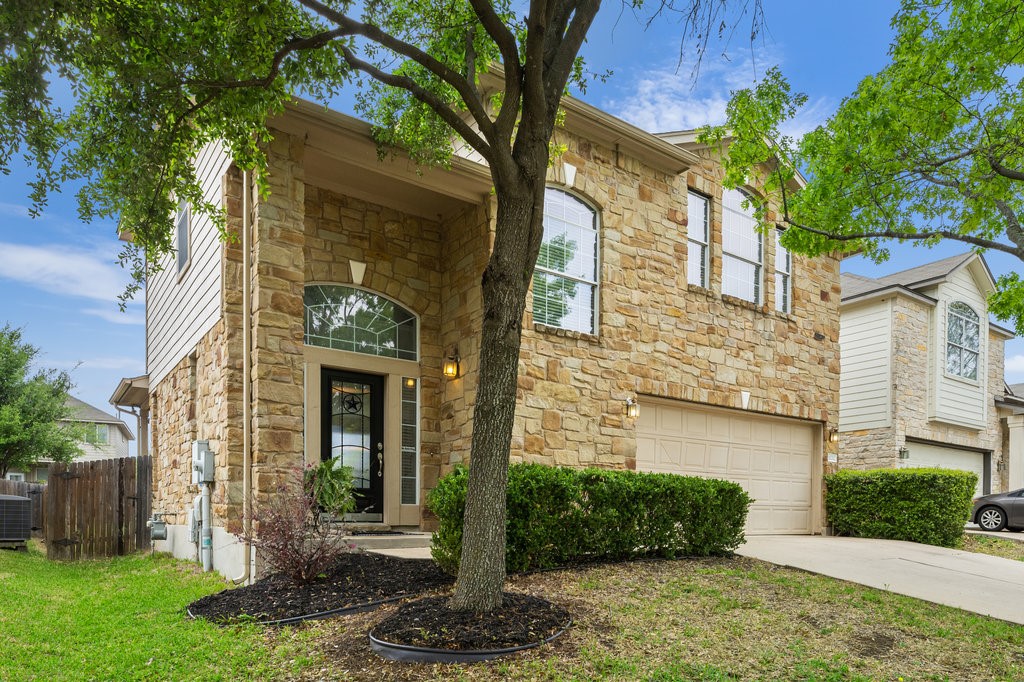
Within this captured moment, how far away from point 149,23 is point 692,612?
6.11 meters

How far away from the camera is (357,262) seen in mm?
9055

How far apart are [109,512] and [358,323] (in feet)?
18.7

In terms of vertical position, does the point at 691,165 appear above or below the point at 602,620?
above

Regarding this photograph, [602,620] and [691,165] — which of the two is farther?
[691,165]

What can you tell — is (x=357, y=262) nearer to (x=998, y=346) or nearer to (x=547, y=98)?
(x=547, y=98)

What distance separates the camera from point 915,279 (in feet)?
57.8

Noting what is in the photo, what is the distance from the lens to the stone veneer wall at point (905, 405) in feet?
53.1

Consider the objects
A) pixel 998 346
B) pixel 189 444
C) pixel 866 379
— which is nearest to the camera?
pixel 189 444

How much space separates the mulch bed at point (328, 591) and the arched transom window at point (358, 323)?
3092 mm

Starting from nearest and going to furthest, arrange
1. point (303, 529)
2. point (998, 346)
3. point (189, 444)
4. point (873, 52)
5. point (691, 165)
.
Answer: point (303, 529)
point (873, 52)
point (189, 444)
point (691, 165)
point (998, 346)

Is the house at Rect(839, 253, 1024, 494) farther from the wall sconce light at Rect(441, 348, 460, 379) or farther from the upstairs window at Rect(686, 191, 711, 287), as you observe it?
the wall sconce light at Rect(441, 348, 460, 379)

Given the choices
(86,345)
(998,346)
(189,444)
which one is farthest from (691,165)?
(86,345)

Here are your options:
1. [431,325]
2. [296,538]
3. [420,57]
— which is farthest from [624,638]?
[431,325]

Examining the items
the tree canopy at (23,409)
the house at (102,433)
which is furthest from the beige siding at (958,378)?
the house at (102,433)
